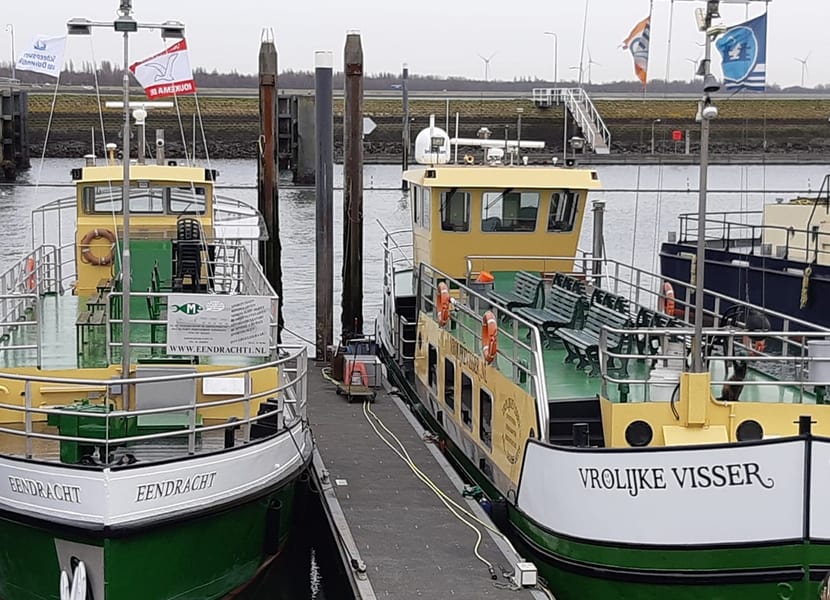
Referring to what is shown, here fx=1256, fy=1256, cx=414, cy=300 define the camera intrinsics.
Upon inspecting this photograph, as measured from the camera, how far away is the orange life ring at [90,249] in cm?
1689

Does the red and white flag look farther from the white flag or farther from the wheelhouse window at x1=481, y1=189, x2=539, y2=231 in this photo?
the wheelhouse window at x1=481, y1=189, x2=539, y2=231

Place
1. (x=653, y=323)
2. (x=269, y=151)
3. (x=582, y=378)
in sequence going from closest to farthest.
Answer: (x=582, y=378) → (x=653, y=323) → (x=269, y=151)

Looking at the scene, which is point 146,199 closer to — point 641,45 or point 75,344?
point 75,344

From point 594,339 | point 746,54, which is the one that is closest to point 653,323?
point 594,339

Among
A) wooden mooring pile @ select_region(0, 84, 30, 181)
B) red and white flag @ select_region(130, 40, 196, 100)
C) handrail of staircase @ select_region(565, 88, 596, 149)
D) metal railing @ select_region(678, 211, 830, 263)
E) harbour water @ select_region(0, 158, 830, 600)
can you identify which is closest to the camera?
red and white flag @ select_region(130, 40, 196, 100)

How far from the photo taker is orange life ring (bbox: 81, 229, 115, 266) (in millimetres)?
16891

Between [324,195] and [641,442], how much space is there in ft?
39.2

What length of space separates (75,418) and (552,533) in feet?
13.9

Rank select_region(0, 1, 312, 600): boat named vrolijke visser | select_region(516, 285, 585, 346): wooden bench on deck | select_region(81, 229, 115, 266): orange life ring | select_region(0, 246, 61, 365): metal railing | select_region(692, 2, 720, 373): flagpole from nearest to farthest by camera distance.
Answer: select_region(692, 2, 720, 373): flagpole, select_region(0, 1, 312, 600): boat named vrolijke visser, select_region(0, 246, 61, 365): metal railing, select_region(516, 285, 585, 346): wooden bench on deck, select_region(81, 229, 115, 266): orange life ring

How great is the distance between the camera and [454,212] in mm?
18000

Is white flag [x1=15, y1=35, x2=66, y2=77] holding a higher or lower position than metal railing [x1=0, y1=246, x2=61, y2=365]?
higher

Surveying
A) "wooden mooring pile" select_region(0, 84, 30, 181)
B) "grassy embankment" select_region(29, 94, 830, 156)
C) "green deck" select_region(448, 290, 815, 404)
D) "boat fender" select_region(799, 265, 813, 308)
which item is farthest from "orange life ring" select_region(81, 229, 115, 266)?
"grassy embankment" select_region(29, 94, 830, 156)

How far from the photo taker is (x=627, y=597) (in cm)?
1036

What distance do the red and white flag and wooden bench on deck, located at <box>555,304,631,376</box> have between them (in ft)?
14.9
